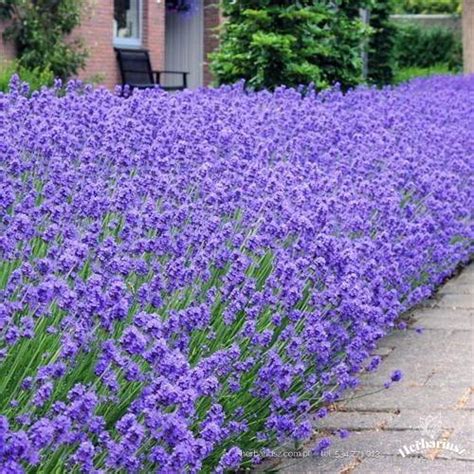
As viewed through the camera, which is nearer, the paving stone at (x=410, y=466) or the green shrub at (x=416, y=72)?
the paving stone at (x=410, y=466)

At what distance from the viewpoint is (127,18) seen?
19.7 meters

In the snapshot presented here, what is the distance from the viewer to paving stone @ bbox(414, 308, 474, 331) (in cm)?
624

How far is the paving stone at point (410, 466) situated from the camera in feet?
12.8

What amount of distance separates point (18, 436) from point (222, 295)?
1588 mm

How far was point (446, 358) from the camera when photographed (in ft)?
18.1

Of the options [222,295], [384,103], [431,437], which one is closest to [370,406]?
[431,437]

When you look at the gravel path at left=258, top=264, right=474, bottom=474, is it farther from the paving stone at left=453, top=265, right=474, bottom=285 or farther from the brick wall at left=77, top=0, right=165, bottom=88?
the brick wall at left=77, top=0, right=165, bottom=88

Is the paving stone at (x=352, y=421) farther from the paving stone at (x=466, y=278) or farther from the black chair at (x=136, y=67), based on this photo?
the black chair at (x=136, y=67)

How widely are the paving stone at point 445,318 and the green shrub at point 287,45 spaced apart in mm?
5978

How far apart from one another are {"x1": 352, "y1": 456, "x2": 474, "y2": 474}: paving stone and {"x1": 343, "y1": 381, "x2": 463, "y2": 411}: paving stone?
22.0 inches

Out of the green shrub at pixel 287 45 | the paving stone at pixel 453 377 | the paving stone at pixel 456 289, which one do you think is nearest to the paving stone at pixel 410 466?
the paving stone at pixel 453 377

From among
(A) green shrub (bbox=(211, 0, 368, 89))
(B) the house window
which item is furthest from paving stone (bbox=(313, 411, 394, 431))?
(B) the house window

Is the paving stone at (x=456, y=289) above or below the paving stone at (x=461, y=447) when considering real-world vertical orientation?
above

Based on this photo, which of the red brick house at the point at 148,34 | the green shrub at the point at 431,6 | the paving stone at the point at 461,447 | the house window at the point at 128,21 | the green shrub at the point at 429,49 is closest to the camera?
the paving stone at the point at 461,447
